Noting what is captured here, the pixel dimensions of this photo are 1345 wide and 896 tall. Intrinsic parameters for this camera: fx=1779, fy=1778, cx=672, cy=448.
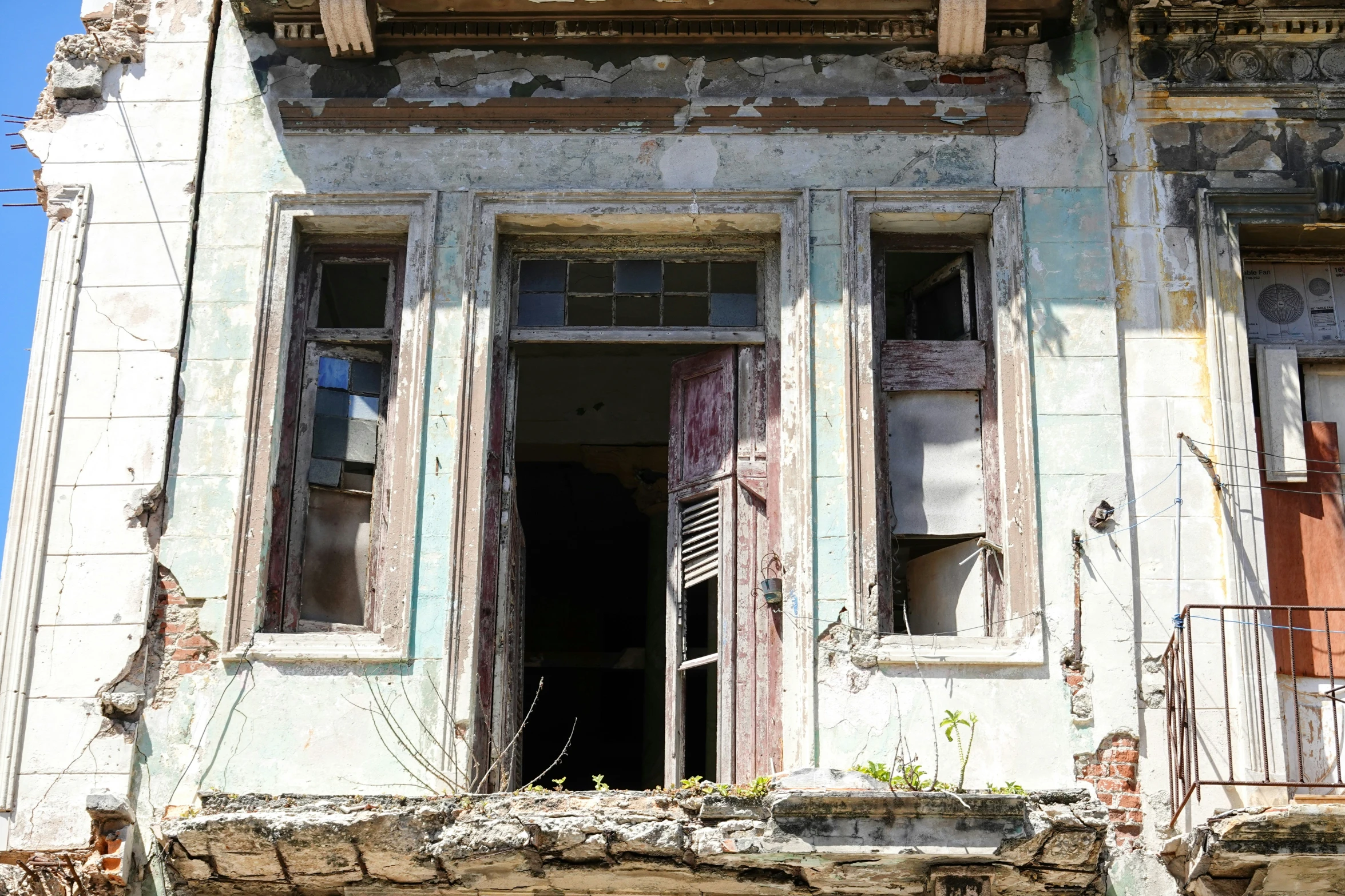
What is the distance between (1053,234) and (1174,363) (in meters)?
0.85

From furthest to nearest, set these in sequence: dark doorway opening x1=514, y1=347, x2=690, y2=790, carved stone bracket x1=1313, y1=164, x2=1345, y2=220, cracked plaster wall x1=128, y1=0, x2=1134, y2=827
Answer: dark doorway opening x1=514, y1=347, x2=690, y2=790
carved stone bracket x1=1313, y1=164, x2=1345, y2=220
cracked plaster wall x1=128, y1=0, x2=1134, y2=827

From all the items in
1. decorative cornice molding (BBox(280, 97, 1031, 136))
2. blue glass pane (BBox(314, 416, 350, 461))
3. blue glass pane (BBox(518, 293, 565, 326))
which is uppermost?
decorative cornice molding (BBox(280, 97, 1031, 136))

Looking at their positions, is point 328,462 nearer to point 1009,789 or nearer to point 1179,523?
point 1009,789

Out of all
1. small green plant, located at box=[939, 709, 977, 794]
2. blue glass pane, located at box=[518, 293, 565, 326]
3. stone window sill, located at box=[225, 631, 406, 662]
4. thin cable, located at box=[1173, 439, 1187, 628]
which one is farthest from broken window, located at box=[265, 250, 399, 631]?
thin cable, located at box=[1173, 439, 1187, 628]

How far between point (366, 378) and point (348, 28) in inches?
68.0

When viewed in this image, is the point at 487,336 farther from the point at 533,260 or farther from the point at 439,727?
the point at 439,727

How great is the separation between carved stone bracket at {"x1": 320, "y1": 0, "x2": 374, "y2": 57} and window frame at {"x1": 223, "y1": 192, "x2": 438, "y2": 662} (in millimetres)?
778

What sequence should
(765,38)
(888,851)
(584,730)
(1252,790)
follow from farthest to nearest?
1. (584,730)
2. (765,38)
3. (1252,790)
4. (888,851)

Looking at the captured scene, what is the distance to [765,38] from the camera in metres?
8.88

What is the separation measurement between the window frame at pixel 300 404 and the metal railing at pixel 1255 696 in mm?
3382

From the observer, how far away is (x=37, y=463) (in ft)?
26.8

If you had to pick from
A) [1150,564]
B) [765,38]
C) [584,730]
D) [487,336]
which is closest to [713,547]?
[487,336]

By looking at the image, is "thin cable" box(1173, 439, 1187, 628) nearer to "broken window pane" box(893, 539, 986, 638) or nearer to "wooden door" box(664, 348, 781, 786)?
"broken window pane" box(893, 539, 986, 638)

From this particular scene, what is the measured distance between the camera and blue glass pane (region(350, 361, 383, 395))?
873 cm
